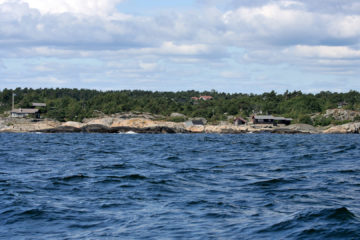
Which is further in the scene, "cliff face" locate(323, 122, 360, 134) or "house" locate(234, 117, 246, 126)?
"house" locate(234, 117, 246, 126)

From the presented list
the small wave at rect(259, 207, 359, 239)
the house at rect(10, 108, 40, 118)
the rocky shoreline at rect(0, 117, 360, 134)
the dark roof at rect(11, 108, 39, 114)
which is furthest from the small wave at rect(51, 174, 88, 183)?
the dark roof at rect(11, 108, 39, 114)

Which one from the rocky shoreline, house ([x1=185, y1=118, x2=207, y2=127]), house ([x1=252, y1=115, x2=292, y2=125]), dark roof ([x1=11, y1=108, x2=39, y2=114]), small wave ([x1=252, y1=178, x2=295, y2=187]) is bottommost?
the rocky shoreline

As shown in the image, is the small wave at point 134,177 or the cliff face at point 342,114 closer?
the small wave at point 134,177

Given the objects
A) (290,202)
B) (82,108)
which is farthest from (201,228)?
(82,108)

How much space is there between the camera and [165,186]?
1524cm

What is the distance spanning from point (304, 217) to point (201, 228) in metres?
2.44

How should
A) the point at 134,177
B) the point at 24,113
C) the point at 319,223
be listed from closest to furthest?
the point at 319,223, the point at 134,177, the point at 24,113

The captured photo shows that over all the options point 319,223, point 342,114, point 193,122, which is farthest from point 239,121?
point 319,223

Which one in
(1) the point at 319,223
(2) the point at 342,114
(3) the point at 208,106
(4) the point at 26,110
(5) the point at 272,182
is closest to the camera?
(1) the point at 319,223

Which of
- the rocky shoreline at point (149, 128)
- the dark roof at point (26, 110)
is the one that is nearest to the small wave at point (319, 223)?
the rocky shoreline at point (149, 128)

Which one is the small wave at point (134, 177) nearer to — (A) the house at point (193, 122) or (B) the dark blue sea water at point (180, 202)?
(B) the dark blue sea water at point (180, 202)

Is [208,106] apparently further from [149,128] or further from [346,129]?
[346,129]

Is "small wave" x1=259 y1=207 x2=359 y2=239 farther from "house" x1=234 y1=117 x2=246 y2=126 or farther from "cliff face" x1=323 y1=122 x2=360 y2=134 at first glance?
"house" x1=234 y1=117 x2=246 y2=126

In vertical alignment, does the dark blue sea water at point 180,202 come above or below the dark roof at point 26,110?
below
